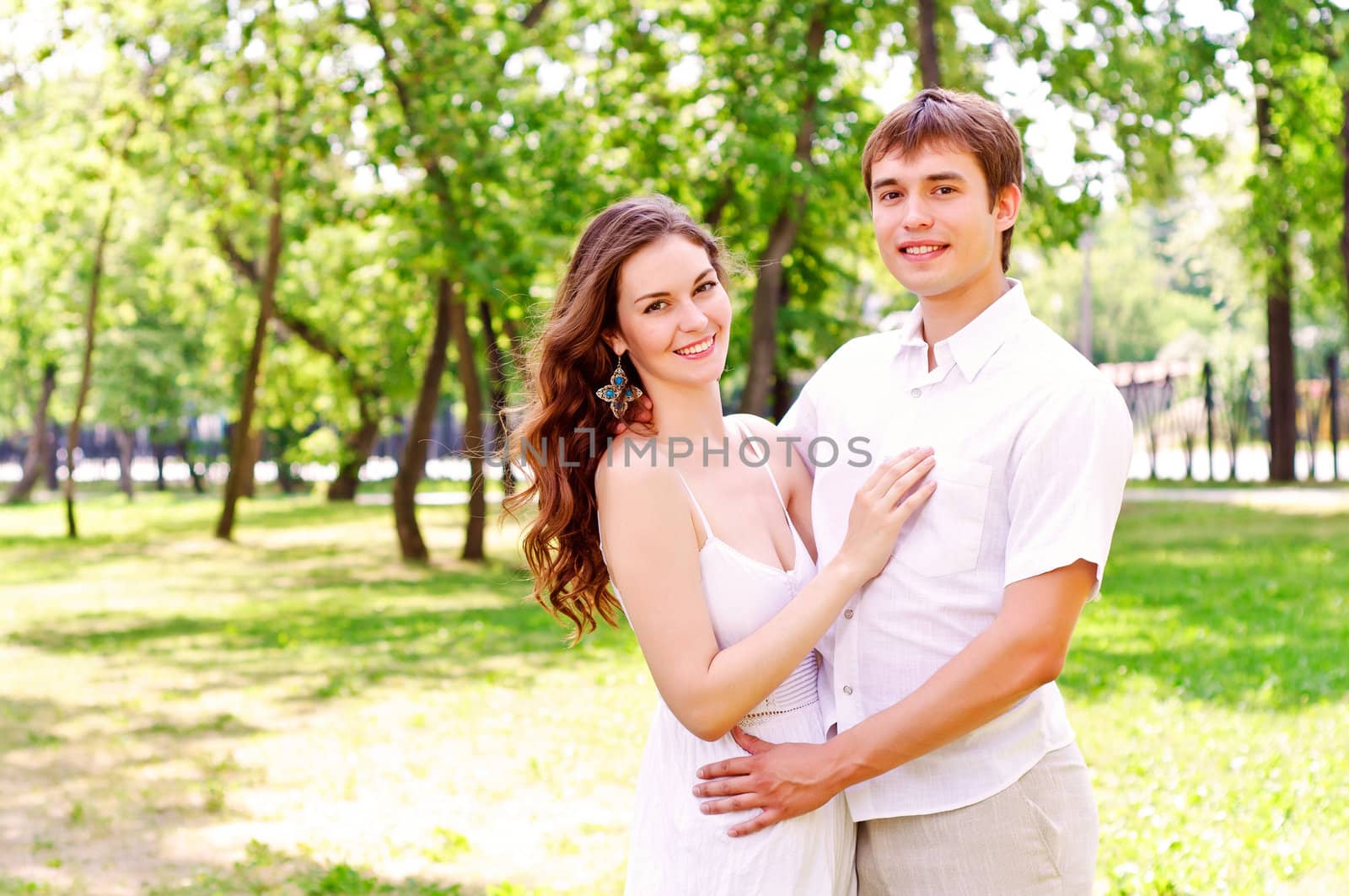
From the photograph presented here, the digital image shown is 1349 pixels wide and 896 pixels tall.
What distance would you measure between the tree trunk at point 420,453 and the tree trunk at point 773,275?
13.9 feet

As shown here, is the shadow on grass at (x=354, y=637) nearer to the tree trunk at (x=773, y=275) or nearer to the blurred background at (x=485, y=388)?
the blurred background at (x=485, y=388)

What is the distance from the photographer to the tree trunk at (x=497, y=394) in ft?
11.6

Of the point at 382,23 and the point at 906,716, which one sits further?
the point at 382,23

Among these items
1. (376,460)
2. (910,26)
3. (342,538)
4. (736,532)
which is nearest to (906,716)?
(736,532)

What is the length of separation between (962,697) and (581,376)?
1148mm

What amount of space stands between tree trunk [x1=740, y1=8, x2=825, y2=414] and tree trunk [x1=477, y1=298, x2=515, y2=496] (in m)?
3.56

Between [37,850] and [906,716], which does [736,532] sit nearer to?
[906,716]

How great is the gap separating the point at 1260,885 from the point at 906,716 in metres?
3.59

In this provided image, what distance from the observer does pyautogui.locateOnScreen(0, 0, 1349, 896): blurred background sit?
6.65 metres

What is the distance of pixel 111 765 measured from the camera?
8.04m

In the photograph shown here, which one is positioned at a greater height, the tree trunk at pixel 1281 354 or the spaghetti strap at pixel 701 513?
the tree trunk at pixel 1281 354

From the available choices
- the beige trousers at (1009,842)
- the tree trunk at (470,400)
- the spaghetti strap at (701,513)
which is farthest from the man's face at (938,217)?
the tree trunk at (470,400)

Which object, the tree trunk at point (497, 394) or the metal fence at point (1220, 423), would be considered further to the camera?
the metal fence at point (1220, 423)

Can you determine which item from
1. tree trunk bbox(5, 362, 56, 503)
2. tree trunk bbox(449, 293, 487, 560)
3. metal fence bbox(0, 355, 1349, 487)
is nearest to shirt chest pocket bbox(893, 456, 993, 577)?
tree trunk bbox(449, 293, 487, 560)
